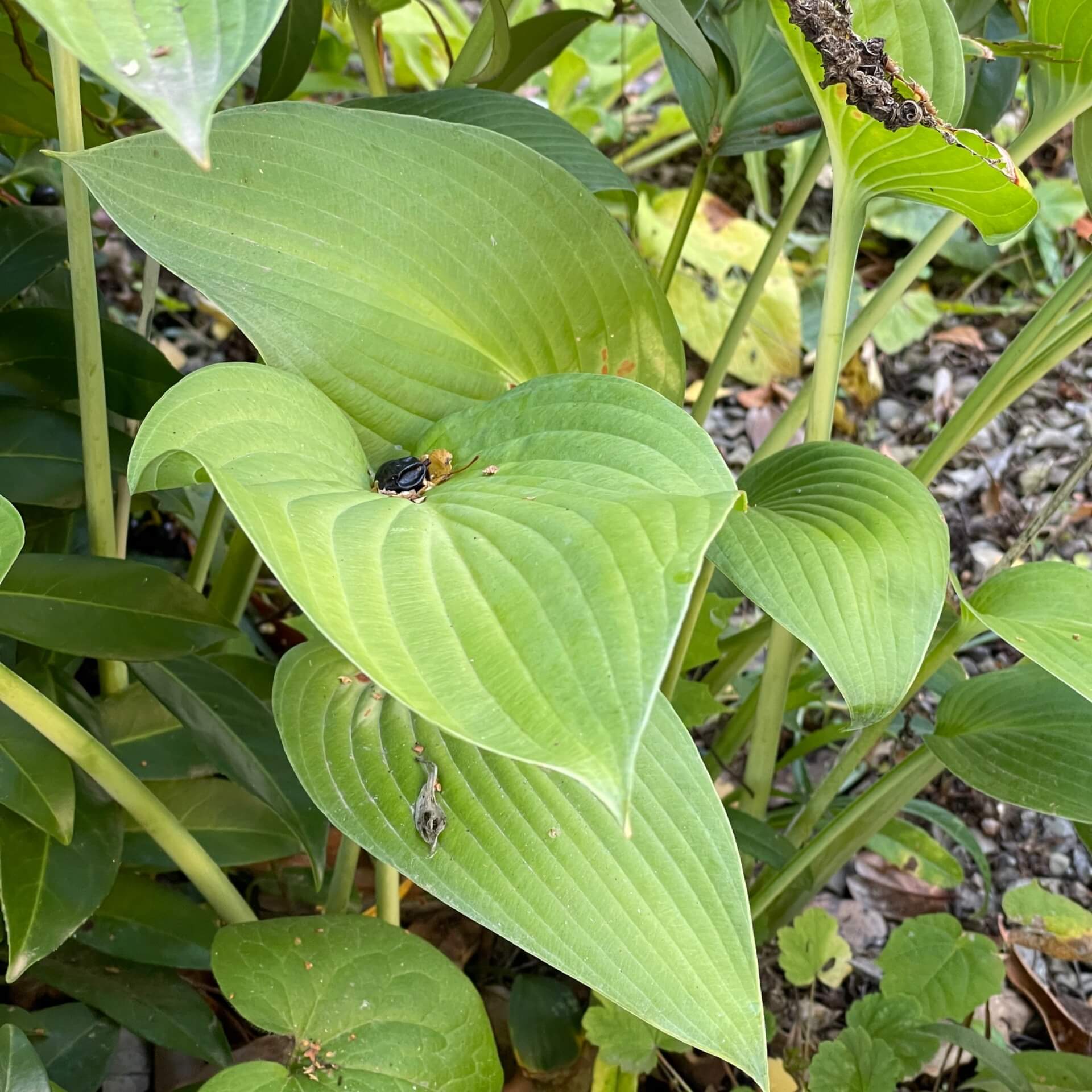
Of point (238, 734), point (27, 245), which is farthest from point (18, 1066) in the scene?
point (27, 245)

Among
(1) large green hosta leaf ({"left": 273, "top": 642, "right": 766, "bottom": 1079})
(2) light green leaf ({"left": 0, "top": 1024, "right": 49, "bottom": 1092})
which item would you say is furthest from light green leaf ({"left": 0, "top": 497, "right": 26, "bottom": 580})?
(2) light green leaf ({"left": 0, "top": 1024, "right": 49, "bottom": 1092})

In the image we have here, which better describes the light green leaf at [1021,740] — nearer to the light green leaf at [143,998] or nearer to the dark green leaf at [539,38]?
the light green leaf at [143,998]

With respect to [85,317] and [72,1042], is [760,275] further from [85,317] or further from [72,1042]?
[72,1042]

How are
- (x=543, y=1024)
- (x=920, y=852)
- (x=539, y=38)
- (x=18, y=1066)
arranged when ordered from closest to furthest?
1. (x=18, y=1066)
2. (x=543, y=1024)
3. (x=539, y=38)
4. (x=920, y=852)

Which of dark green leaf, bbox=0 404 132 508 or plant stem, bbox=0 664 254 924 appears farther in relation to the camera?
dark green leaf, bbox=0 404 132 508

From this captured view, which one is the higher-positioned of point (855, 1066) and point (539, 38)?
point (539, 38)

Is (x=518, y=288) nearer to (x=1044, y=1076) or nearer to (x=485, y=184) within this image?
(x=485, y=184)

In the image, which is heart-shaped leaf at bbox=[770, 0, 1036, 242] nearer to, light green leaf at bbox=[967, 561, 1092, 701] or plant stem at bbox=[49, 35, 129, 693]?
light green leaf at bbox=[967, 561, 1092, 701]
